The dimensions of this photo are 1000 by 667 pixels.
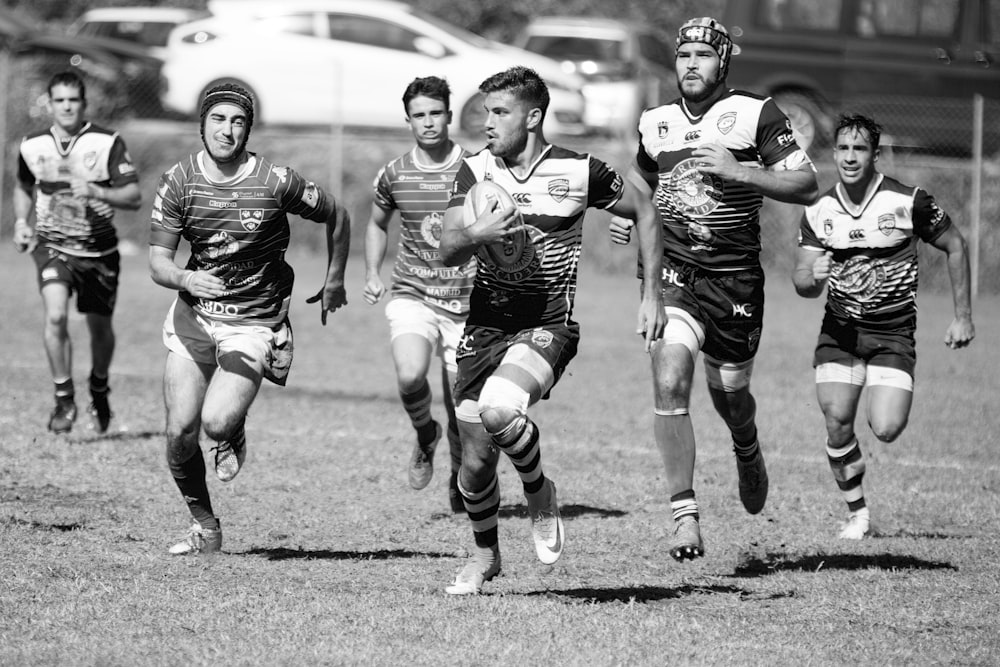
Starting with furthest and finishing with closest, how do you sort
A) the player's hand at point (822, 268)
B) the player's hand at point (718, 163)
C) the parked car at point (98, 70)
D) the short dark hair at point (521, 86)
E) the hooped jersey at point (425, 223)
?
the parked car at point (98, 70)
the hooped jersey at point (425, 223)
the player's hand at point (822, 268)
the player's hand at point (718, 163)
the short dark hair at point (521, 86)

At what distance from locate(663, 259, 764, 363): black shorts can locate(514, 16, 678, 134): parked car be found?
14.9 metres

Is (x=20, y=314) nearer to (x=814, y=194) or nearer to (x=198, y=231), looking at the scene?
(x=198, y=231)

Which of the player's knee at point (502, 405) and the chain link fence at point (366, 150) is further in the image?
the chain link fence at point (366, 150)

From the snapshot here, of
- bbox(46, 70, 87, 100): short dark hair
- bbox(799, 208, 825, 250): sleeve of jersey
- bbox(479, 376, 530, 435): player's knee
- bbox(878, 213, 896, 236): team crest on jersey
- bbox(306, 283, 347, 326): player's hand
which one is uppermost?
bbox(46, 70, 87, 100): short dark hair

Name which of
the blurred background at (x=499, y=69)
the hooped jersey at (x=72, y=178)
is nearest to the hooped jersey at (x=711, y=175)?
the hooped jersey at (x=72, y=178)

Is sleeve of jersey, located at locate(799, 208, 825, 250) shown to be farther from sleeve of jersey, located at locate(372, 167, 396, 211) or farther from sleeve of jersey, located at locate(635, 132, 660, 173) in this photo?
sleeve of jersey, located at locate(372, 167, 396, 211)

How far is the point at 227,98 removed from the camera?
671 cm

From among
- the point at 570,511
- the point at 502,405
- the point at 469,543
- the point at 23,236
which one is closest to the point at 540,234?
the point at 502,405

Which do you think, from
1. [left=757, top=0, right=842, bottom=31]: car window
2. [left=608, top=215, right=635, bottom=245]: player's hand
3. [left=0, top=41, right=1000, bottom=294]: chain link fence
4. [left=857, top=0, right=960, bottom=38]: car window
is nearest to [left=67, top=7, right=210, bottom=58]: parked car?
[left=0, top=41, right=1000, bottom=294]: chain link fence

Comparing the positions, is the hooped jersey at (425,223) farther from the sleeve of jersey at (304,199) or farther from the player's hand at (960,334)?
the player's hand at (960,334)

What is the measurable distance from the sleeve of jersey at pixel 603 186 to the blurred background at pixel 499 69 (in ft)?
46.9

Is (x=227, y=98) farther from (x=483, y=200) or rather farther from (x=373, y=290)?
(x=373, y=290)

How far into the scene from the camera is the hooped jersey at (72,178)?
10.3 meters

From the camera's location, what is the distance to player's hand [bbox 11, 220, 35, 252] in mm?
10211
